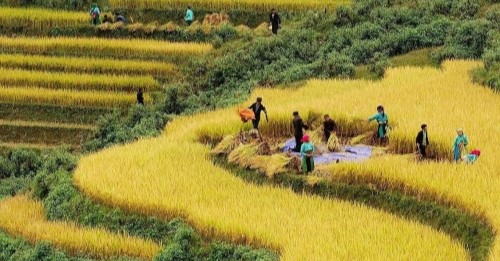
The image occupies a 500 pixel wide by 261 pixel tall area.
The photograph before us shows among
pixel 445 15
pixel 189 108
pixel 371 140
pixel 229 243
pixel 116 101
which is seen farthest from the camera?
pixel 445 15

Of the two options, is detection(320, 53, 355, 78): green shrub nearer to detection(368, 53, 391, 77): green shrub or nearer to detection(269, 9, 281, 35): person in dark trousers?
detection(368, 53, 391, 77): green shrub

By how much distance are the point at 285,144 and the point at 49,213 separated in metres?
4.00

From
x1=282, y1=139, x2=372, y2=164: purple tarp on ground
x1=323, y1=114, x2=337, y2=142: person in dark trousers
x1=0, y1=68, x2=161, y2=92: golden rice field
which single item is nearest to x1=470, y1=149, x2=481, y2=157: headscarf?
x1=282, y1=139, x2=372, y2=164: purple tarp on ground

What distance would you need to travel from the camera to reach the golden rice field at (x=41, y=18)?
2903 centimetres

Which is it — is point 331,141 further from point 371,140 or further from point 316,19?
point 316,19

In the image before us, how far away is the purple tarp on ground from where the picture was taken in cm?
1698

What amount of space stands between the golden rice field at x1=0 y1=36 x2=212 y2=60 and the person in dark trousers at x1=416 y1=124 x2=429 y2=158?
1112cm

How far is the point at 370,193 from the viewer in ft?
50.6

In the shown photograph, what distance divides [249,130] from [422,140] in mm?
3334

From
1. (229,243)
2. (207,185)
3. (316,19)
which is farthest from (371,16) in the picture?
(229,243)

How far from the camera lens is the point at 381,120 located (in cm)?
1756

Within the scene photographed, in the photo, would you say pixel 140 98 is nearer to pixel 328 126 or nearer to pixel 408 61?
pixel 408 61

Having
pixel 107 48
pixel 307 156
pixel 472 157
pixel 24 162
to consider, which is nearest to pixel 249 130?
pixel 307 156

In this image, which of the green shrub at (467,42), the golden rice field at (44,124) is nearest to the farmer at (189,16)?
the golden rice field at (44,124)
